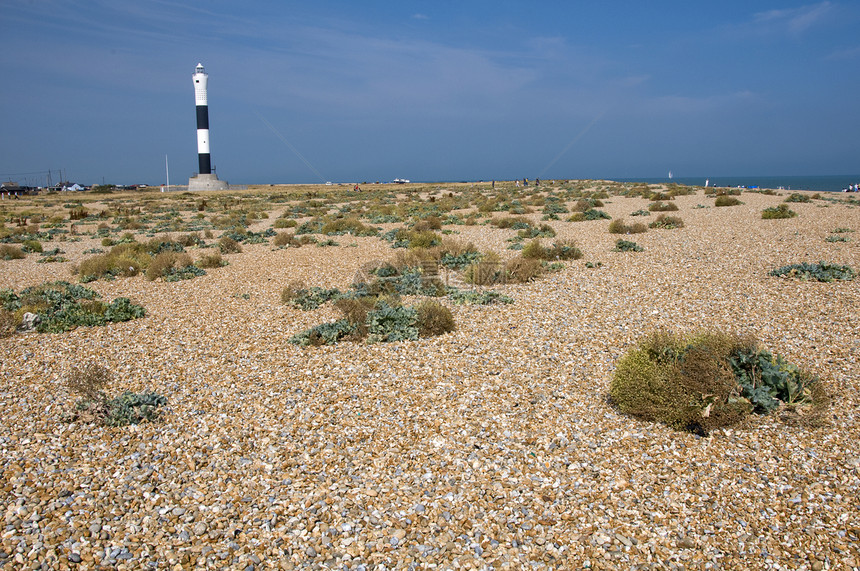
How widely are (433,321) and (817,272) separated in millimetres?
8204

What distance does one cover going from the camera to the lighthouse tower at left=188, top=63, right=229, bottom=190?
64750 mm

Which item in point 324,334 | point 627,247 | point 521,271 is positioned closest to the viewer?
point 324,334

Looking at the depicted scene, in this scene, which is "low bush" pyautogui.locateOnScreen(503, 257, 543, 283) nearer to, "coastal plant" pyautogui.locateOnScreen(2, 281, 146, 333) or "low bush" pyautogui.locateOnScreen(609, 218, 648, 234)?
"coastal plant" pyautogui.locateOnScreen(2, 281, 146, 333)

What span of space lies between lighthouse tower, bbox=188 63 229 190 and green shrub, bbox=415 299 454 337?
64934 millimetres

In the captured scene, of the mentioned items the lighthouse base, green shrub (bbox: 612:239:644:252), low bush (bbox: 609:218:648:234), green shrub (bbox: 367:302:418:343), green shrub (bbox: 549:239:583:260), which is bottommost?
green shrub (bbox: 367:302:418:343)

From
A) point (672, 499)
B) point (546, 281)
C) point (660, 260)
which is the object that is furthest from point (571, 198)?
point (672, 499)

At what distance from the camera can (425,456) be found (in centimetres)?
510

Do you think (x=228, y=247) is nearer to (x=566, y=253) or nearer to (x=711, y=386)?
(x=566, y=253)

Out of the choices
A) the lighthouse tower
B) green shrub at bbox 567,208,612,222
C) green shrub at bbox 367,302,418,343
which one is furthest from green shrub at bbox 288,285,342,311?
the lighthouse tower

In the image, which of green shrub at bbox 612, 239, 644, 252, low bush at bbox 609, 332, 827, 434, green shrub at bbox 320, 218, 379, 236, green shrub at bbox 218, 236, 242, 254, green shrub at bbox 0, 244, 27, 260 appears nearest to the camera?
low bush at bbox 609, 332, 827, 434

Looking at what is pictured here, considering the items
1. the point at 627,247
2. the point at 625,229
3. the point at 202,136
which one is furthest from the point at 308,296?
the point at 202,136

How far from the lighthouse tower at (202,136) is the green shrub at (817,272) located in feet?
217

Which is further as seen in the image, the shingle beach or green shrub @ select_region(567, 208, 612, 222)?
green shrub @ select_region(567, 208, 612, 222)

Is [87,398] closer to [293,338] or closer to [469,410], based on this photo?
[293,338]
